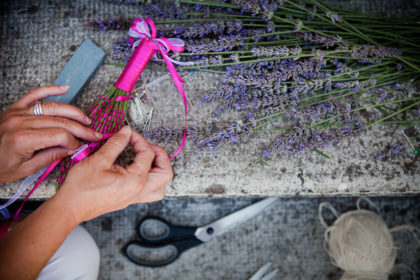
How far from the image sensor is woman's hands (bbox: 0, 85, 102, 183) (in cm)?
99

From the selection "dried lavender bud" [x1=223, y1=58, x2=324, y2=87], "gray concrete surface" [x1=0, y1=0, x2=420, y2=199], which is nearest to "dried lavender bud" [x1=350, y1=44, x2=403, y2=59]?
"dried lavender bud" [x1=223, y1=58, x2=324, y2=87]

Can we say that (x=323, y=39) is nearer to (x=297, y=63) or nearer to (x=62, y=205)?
(x=297, y=63)

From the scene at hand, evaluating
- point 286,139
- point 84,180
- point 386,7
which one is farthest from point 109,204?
point 386,7

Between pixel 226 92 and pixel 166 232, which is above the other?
pixel 226 92

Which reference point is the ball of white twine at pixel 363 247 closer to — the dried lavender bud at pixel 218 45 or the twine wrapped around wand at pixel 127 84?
the twine wrapped around wand at pixel 127 84

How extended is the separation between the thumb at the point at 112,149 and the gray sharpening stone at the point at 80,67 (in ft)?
1.25

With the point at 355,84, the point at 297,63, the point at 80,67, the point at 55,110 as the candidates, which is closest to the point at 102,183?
the point at 55,110

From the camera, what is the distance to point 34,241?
93 centimetres

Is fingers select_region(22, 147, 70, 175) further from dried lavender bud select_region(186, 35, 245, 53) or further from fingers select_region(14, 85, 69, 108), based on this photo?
dried lavender bud select_region(186, 35, 245, 53)

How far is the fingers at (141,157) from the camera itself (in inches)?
38.6

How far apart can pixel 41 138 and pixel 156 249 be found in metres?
0.90

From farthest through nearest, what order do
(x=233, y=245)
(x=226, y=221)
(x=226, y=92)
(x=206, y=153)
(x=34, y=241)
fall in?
(x=233, y=245), (x=226, y=221), (x=206, y=153), (x=226, y=92), (x=34, y=241)

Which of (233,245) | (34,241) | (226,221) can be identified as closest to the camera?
(34,241)

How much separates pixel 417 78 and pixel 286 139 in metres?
0.63
